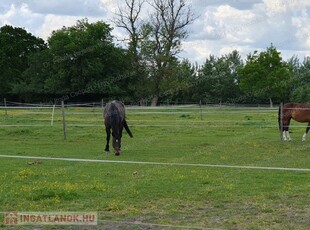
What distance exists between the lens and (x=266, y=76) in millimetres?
53875

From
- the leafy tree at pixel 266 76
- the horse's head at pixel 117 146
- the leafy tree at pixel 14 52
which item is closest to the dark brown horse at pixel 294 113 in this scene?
the horse's head at pixel 117 146

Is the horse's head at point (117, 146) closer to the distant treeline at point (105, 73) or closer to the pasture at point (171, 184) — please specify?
the pasture at point (171, 184)

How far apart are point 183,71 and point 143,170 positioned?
55155 millimetres

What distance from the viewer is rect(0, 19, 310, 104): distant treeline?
5228 centimetres

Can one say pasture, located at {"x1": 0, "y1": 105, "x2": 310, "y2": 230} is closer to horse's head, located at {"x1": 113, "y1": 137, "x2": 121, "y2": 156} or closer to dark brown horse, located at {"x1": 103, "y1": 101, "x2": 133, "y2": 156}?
horse's head, located at {"x1": 113, "y1": 137, "x2": 121, "y2": 156}

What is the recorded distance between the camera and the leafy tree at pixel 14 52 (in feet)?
193

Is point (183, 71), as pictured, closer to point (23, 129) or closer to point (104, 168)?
point (23, 129)

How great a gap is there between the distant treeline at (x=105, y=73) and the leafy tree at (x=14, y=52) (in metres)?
0.12

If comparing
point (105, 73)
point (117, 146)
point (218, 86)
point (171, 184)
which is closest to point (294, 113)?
point (117, 146)

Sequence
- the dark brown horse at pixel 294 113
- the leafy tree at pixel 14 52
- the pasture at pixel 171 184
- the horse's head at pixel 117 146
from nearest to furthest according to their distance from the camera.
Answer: the pasture at pixel 171 184
the horse's head at pixel 117 146
the dark brown horse at pixel 294 113
the leafy tree at pixel 14 52

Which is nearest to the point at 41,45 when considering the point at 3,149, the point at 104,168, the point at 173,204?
the point at 3,149

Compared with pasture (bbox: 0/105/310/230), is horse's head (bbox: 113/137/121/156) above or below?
above

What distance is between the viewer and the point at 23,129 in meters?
22.2

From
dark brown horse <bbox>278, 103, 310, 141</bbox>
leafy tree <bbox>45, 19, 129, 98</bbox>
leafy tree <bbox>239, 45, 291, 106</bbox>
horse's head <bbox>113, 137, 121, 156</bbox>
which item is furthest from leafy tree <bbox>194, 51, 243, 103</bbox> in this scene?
horse's head <bbox>113, 137, 121, 156</bbox>
